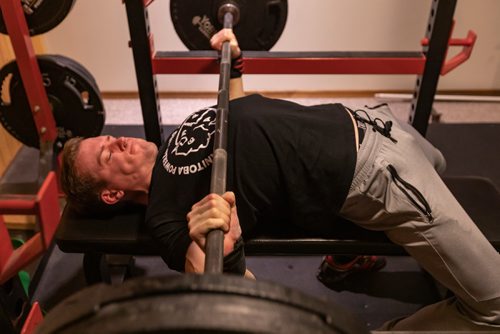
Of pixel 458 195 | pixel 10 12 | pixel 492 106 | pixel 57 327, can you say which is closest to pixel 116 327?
pixel 57 327

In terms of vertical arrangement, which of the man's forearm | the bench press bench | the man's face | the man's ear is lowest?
the bench press bench

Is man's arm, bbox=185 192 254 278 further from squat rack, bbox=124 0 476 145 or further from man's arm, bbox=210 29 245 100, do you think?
squat rack, bbox=124 0 476 145

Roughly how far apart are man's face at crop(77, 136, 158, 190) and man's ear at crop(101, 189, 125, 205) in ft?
0.08

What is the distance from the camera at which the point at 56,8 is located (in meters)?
1.68

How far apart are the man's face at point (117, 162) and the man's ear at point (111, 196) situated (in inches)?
0.9

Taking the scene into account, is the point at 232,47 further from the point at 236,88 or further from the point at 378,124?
the point at 378,124

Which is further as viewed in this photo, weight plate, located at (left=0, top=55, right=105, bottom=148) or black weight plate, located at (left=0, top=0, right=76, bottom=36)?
weight plate, located at (left=0, top=55, right=105, bottom=148)

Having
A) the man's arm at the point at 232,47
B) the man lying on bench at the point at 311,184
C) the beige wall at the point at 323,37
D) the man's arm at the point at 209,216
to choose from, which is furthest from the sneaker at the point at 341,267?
the beige wall at the point at 323,37

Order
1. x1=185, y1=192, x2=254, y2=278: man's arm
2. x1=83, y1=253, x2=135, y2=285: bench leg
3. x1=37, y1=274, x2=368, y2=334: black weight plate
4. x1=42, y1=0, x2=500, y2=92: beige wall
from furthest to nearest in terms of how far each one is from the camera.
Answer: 1. x1=42, y1=0, x2=500, y2=92: beige wall
2. x1=83, y1=253, x2=135, y2=285: bench leg
3. x1=185, y1=192, x2=254, y2=278: man's arm
4. x1=37, y1=274, x2=368, y2=334: black weight plate

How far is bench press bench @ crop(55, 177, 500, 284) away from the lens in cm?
136

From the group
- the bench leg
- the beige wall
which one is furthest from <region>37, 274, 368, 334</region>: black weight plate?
the beige wall

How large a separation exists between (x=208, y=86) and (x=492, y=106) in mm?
1745

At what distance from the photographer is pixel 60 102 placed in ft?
6.25

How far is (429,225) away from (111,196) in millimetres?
887
